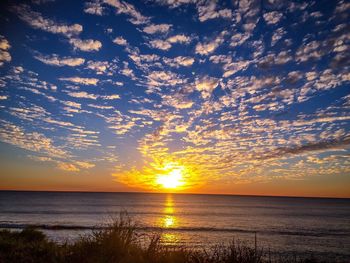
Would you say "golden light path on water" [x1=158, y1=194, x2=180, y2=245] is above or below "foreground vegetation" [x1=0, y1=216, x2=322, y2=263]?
below

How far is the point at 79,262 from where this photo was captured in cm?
700

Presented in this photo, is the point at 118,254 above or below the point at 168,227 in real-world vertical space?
above

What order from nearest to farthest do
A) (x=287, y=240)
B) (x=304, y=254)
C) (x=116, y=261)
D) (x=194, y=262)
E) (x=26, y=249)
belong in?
(x=116, y=261), (x=194, y=262), (x=26, y=249), (x=304, y=254), (x=287, y=240)

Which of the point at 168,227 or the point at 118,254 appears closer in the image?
the point at 118,254

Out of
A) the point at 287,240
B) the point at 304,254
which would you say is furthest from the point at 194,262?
the point at 287,240

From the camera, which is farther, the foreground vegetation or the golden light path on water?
the golden light path on water

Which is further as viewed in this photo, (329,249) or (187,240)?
(187,240)

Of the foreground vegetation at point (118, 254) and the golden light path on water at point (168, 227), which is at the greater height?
the foreground vegetation at point (118, 254)

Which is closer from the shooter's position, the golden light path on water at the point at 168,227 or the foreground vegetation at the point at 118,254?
the foreground vegetation at the point at 118,254

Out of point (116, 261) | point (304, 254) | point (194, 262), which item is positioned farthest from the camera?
point (304, 254)

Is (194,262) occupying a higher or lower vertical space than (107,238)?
lower

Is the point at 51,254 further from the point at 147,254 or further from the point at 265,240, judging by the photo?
the point at 265,240

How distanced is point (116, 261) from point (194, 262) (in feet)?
6.65

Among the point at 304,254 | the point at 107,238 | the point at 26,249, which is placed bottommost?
the point at 304,254
